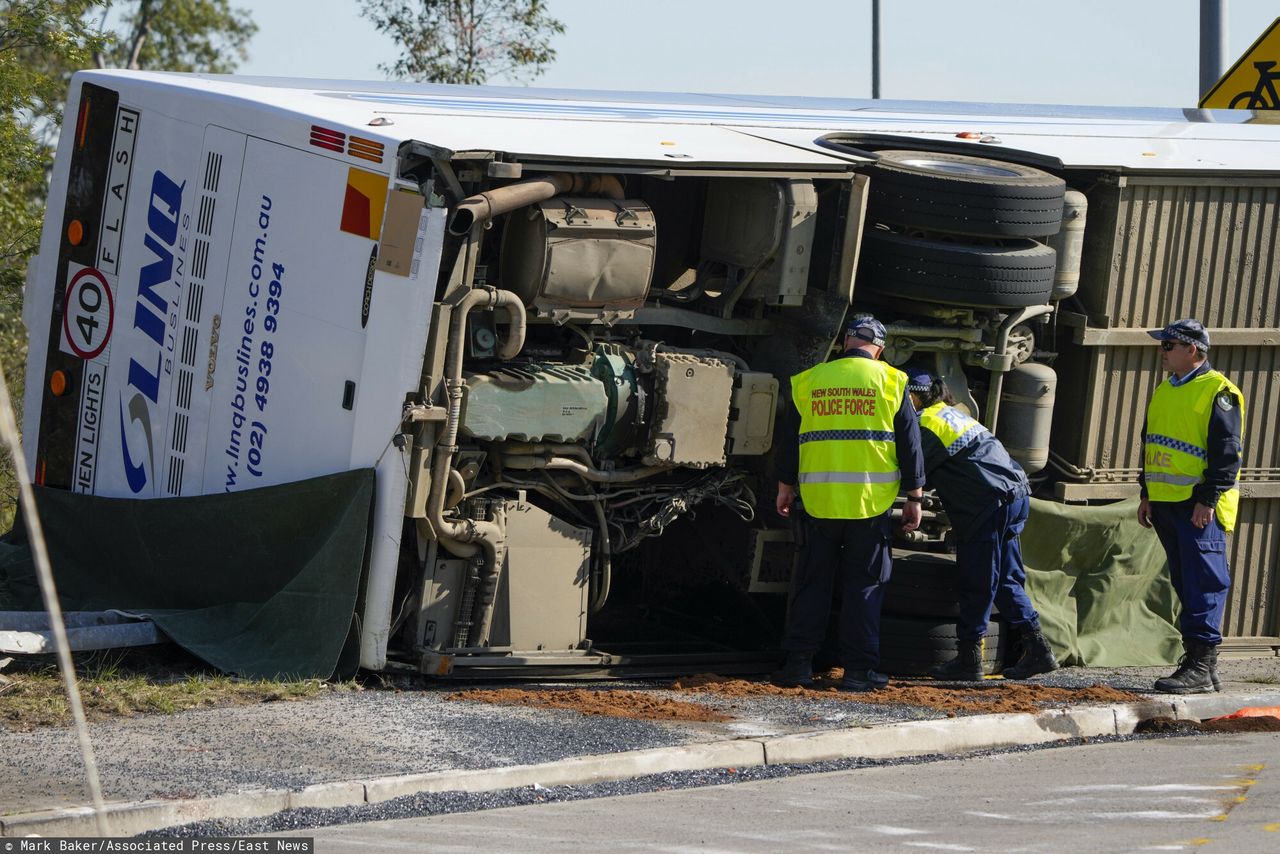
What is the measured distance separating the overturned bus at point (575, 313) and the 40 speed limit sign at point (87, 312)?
16 millimetres

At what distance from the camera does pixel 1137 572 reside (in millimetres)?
9672

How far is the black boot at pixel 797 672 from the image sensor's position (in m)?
8.62

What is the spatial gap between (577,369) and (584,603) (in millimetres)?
1093

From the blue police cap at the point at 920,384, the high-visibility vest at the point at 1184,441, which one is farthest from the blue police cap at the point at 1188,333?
the blue police cap at the point at 920,384

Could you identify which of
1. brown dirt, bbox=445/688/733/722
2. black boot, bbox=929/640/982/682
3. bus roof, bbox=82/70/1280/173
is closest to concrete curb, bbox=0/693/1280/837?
brown dirt, bbox=445/688/733/722

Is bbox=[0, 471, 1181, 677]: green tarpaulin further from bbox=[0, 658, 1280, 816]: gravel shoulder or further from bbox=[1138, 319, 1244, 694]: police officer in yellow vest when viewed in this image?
bbox=[1138, 319, 1244, 694]: police officer in yellow vest

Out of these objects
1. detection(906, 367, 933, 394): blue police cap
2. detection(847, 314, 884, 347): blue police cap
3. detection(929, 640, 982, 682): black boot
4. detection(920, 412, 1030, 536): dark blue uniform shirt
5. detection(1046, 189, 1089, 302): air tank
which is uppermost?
detection(1046, 189, 1089, 302): air tank

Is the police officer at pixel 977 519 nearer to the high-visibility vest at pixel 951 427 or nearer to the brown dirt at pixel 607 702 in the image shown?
the high-visibility vest at pixel 951 427

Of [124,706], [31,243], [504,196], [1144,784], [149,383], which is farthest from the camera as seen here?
[31,243]

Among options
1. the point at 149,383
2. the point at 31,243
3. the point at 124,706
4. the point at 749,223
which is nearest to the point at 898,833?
the point at 124,706

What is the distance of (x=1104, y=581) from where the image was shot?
9555mm

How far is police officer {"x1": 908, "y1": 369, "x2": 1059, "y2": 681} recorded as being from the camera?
8633 millimetres

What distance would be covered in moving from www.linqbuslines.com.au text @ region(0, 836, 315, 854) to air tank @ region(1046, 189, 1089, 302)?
5.26 metres

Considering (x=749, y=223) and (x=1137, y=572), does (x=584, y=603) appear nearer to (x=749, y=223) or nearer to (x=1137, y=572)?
(x=749, y=223)
